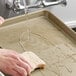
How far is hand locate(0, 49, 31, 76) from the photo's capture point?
862 mm

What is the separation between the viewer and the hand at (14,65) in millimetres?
862

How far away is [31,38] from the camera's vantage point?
110 cm

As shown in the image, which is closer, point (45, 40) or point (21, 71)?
point (21, 71)

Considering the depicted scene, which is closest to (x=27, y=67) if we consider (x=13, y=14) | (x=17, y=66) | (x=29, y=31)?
(x=17, y=66)

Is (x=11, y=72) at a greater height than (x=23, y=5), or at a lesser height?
lesser

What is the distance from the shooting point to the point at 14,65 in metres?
0.88

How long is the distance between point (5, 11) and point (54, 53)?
432 mm

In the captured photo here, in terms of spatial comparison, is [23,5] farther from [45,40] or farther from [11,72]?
[11,72]

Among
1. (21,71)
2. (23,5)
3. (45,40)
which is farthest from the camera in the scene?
(23,5)

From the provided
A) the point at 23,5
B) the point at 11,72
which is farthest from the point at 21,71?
the point at 23,5

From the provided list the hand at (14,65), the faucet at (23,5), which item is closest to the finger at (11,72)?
the hand at (14,65)

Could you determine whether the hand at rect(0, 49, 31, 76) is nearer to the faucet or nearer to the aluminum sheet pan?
the aluminum sheet pan

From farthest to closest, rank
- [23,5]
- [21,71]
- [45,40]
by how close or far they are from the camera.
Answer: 1. [23,5]
2. [45,40]
3. [21,71]

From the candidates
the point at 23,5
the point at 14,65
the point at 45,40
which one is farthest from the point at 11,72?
the point at 23,5
